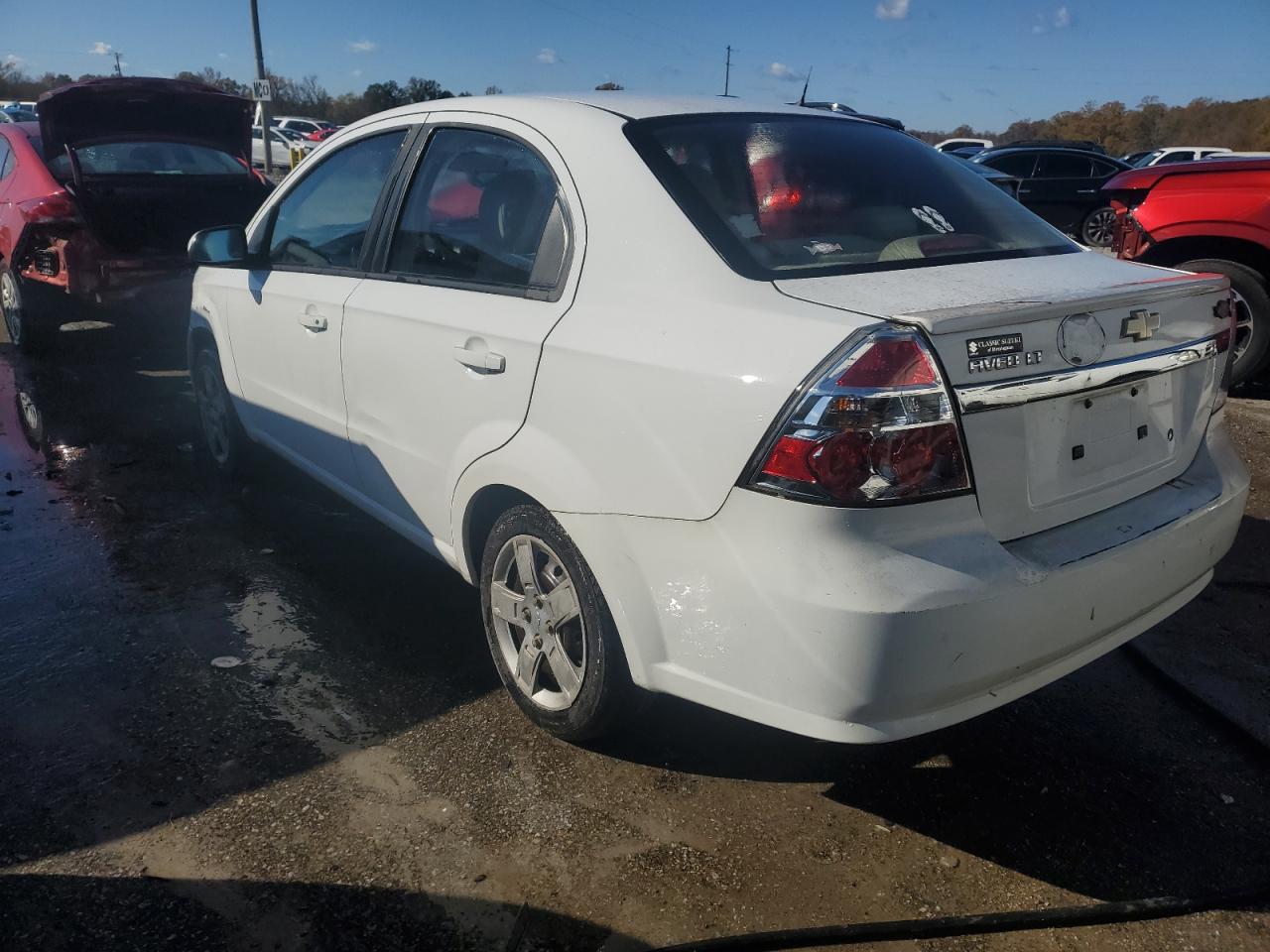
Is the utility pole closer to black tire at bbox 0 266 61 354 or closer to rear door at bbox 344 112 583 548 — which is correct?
black tire at bbox 0 266 61 354

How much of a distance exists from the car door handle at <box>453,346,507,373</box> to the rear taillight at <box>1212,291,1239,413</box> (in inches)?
74.9

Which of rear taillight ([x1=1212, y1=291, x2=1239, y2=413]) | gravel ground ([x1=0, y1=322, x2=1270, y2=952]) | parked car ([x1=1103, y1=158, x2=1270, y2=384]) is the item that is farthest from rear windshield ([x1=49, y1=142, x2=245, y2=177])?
rear taillight ([x1=1212, y1=291, x2=1239, y2=413])

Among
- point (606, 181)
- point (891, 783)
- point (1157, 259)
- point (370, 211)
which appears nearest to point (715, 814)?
point (891, 783)

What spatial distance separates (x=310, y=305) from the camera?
3.69 m

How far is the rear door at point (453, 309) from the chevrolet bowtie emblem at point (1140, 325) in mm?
1342

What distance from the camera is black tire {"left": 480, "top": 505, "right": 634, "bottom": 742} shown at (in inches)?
101

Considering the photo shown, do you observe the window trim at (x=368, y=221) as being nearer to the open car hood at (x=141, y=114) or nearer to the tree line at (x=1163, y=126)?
the open car hood at (x=141, y=114)

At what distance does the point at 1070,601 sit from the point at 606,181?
5.03 ft

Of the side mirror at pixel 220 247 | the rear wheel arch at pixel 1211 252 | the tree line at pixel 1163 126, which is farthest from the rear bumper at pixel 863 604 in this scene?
the tree line at pixel 1163 126

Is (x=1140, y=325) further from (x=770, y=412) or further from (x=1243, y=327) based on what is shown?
(x=1243, y=327)

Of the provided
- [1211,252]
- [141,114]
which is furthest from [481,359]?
[141,114]

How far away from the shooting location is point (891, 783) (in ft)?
9.10

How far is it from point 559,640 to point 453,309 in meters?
1.01

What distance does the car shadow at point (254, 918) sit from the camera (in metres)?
2.16
